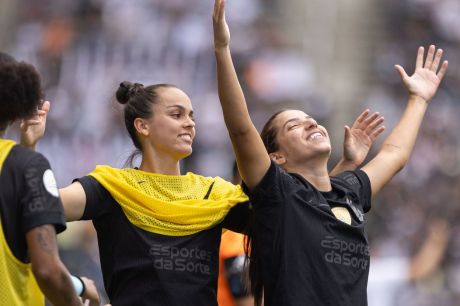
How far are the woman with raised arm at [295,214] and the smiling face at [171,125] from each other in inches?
12.9

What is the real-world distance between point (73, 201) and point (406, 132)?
1.72m

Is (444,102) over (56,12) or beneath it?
beneath

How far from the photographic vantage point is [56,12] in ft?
36.3

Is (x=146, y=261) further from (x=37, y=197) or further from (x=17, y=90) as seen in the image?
(x=17, y=90)

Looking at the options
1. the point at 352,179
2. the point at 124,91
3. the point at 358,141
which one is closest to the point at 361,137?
the point at 358,141

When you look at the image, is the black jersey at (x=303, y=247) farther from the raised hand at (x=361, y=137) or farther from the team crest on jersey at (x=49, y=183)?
the team crest on jersey at (x=49, y=183)

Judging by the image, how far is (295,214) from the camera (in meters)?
4.46

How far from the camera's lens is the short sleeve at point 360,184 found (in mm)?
4879

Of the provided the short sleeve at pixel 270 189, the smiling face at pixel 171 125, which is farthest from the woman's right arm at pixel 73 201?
the short sleeve at pixel 270 189

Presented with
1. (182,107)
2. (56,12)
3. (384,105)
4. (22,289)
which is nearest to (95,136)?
(56,12)

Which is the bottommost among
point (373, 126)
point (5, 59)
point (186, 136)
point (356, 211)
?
point (356, 211)

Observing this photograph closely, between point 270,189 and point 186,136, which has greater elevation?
point 186,136

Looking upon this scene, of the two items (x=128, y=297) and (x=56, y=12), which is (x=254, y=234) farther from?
(x=56, y=12)

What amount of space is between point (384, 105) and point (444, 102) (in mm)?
647
